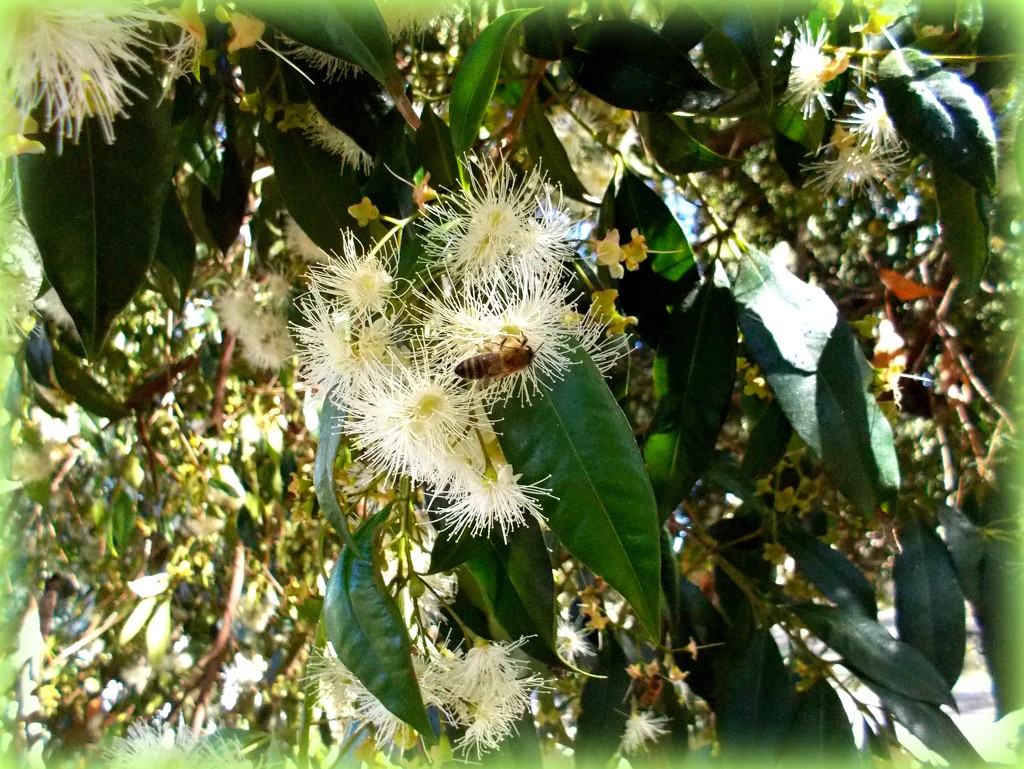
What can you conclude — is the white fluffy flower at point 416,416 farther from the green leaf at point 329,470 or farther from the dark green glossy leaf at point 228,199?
the dark green glossy leaf at point 228,199

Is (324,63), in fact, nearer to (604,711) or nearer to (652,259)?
(652,259)

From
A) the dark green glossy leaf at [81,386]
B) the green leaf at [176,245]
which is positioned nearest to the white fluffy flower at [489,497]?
the green leaf at [176,245]

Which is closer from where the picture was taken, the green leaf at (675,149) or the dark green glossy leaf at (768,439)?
the green leaf at (675,149)

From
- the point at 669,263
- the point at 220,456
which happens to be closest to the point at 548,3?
the point at 669,263

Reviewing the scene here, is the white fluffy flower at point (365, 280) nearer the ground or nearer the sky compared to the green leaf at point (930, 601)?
nearer the sky

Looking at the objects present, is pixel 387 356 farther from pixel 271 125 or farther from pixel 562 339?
pixel 271 125

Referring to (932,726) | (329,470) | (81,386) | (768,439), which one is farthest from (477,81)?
(932,726)

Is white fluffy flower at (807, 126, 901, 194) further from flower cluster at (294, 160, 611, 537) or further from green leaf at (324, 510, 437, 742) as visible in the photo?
green leaf at (324, 510, 437, 742)
